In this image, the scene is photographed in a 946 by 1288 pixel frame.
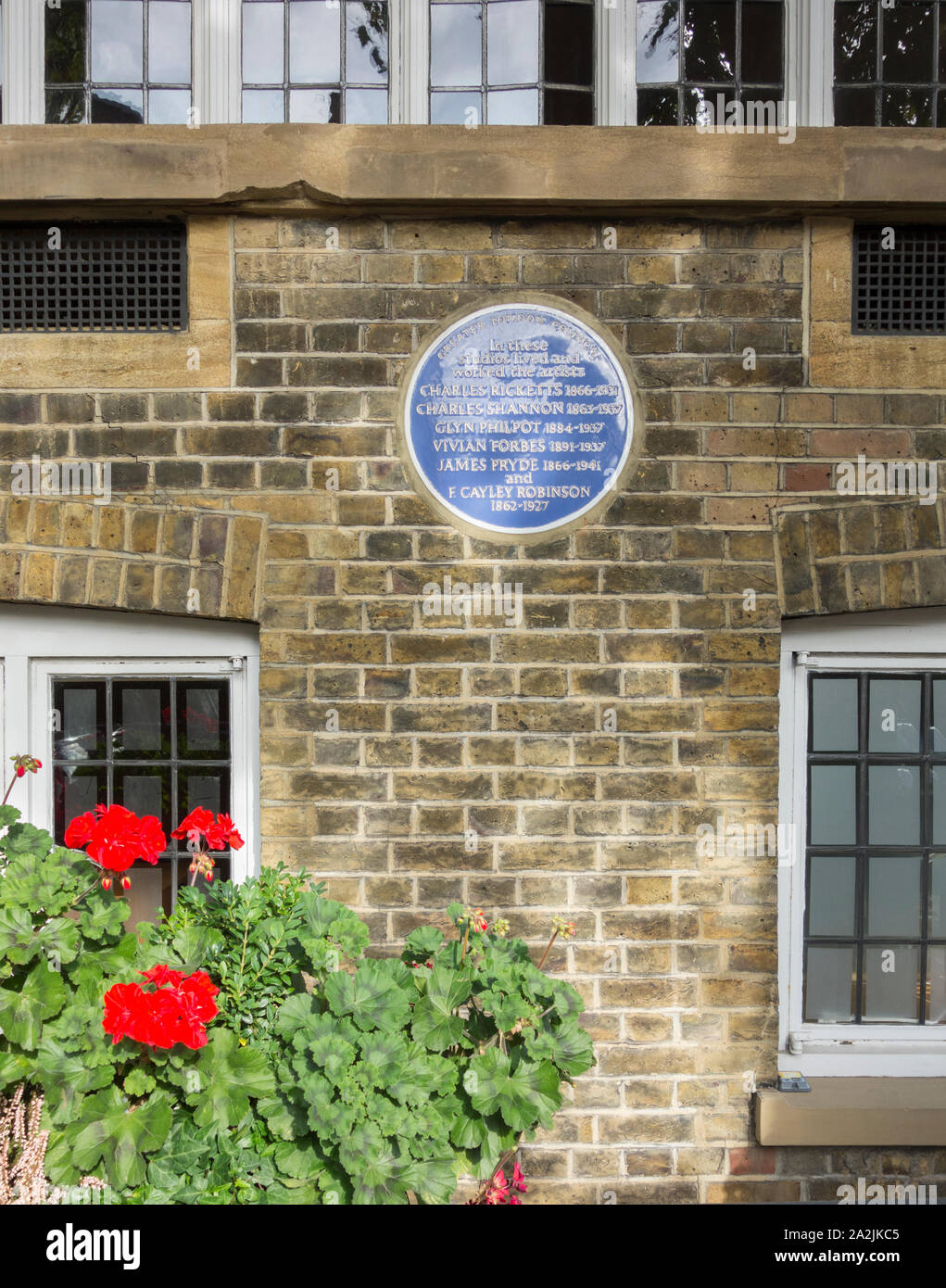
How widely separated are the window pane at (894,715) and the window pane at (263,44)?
115 inches

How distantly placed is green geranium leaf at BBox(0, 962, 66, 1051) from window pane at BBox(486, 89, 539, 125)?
2.95 m

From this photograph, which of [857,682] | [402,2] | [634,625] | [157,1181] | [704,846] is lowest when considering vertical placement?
[157,1181]

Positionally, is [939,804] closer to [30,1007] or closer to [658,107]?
[658,107]

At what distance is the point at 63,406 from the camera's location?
114 inches

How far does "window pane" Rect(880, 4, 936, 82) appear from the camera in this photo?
3.02 m

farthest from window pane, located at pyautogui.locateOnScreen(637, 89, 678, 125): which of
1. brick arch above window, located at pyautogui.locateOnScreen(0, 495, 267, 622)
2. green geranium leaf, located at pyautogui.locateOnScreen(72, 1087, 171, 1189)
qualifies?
green geranium leaf, located at pyautogui.locateOnScreen(72, 1087, 171, 1189)

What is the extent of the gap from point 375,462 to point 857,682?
185 centimetres

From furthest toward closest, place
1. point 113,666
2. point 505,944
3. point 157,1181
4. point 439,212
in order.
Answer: point 113,666 → point 439,212 → point 505,944 → point 157,1181

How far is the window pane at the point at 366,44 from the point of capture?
118 inches

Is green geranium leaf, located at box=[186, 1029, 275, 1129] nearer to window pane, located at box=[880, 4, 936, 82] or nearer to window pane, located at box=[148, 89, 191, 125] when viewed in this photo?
window pane, located at box=[148, 89, 191, 125]

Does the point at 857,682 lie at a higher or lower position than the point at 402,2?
lower

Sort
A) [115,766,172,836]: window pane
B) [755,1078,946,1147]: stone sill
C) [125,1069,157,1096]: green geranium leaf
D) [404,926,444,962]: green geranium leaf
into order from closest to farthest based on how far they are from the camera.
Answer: [125,1069,157,1096]: green geranium leaf, [404,926,444,962]: green geranium leaf, [755,1078,946,1147]: stone sill, [115,766,172,836]: window pane

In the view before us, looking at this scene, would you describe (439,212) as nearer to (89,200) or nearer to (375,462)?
(375,462)

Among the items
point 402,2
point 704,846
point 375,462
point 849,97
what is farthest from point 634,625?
point 402,2
